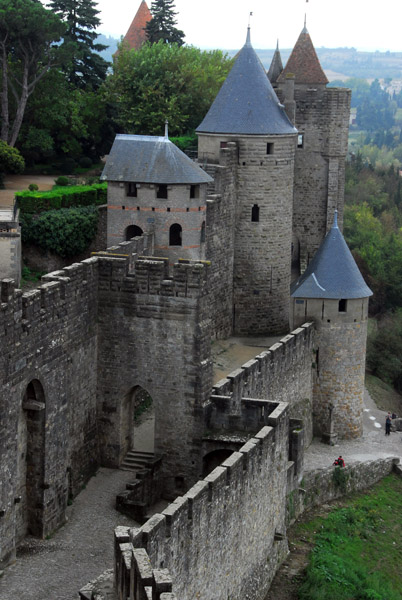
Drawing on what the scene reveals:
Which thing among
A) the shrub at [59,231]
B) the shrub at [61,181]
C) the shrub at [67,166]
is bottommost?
the shrub at [59,231]

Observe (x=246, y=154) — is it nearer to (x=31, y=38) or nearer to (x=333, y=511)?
(x=31, y=38)

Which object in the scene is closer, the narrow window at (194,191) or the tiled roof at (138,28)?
the narrow window at (194,191)

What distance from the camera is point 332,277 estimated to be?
115 feet

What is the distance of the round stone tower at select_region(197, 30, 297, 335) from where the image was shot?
3853 centimetres

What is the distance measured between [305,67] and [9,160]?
39.3ft

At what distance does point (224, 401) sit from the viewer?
2605 cm

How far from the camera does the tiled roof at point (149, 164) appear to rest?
107 ft

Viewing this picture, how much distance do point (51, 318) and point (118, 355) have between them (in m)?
3.26

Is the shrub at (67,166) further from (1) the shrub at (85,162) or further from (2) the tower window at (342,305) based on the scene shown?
(2) the tower window at (342,305)

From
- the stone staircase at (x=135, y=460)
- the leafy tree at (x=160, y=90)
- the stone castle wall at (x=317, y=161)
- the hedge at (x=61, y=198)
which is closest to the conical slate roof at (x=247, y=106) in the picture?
the hedge at (x=61, y=198)

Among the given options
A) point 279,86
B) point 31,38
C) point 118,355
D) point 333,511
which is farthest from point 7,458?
point 279,86

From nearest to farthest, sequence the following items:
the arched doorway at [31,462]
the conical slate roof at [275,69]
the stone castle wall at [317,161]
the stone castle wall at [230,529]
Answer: the stone castle wall at [230,529] < the arched doorway at [31,462] < the stone castle wall at [317,161] < the conical slate roof at [275,69]

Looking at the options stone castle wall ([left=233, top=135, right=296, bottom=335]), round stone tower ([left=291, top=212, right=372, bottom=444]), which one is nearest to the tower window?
round stone tower ([left=291, top=212, right=372, bottom=444])

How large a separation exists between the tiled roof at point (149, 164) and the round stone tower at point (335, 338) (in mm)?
4825
